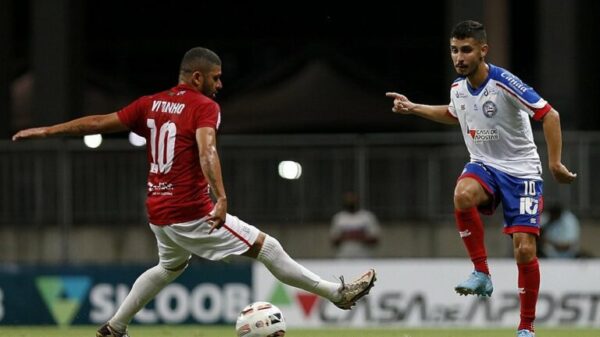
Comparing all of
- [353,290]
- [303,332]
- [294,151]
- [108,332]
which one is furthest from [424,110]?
[294,151]

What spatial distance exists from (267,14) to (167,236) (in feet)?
70.1

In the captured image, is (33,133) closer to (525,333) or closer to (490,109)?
(490,109)

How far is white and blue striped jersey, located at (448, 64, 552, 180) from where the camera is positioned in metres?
10.6

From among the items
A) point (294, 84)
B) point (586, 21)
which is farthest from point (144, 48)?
point (586, 21)

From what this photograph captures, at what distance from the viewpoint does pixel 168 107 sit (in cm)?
1038

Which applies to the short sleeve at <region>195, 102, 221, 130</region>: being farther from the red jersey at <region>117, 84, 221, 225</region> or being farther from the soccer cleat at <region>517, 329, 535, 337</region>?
the soccer cleat at <region>517, 329, 535, 337</region>

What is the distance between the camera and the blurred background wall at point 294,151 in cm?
1941

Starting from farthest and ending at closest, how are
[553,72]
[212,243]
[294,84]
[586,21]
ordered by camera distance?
[294,84] < [586,21] < [553,72] < [212,243]

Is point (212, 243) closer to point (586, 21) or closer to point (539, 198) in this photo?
point (539, 198)

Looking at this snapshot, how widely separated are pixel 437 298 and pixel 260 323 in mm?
5984

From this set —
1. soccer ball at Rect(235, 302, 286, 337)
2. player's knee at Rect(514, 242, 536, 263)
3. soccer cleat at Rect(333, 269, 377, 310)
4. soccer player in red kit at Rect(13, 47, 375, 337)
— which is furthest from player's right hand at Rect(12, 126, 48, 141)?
player's knee at Rect(514, 242, 536, 263)

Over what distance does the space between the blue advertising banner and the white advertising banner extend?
0.35 meters

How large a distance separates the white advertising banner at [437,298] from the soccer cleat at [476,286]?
5377 mm

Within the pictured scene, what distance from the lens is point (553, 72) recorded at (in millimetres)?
21188
